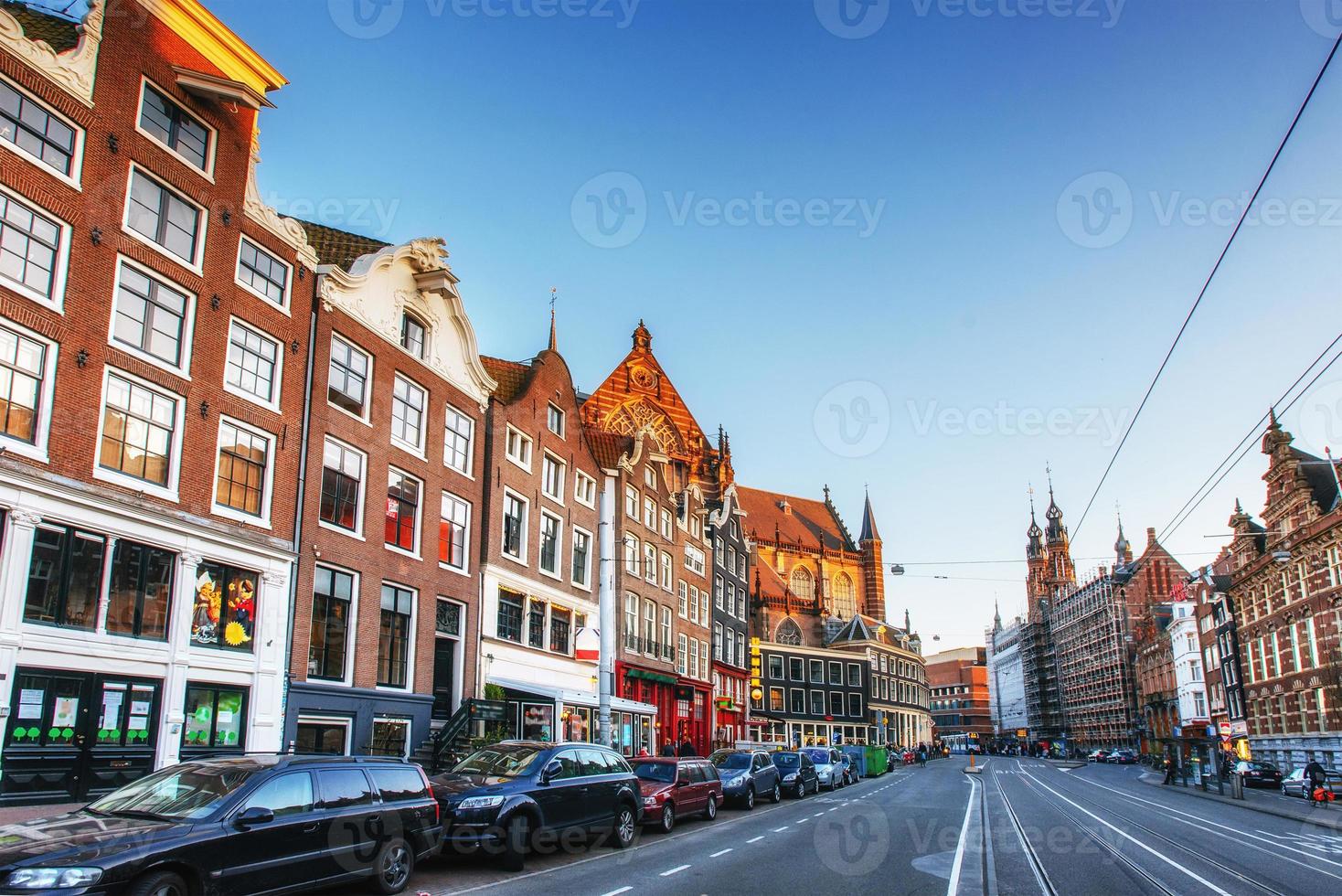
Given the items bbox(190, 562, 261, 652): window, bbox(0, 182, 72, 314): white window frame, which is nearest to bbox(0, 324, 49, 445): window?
bbox(0, 182, 72, 314): white window frame

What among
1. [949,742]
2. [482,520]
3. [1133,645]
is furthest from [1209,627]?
[949,742]

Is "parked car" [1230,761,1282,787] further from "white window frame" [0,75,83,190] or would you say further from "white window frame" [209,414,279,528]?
"white window frame" [0,75,83,190]

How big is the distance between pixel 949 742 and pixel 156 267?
173220 mm

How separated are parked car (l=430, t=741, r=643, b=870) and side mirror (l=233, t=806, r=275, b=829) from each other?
350 cm

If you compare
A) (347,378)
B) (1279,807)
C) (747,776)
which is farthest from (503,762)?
(1279,807)

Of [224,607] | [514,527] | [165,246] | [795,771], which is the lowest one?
[795,771]

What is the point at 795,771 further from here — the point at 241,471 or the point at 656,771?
the point at 241,471

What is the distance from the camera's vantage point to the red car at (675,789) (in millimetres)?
20141

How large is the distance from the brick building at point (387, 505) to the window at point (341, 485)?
1.3 inches

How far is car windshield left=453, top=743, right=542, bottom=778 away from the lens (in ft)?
51.0

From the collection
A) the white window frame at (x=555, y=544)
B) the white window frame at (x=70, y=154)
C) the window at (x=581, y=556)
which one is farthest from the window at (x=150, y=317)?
the window at (x=581, y=556)

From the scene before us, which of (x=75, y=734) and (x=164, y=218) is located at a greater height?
(x=164, y=218)

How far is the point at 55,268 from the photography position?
1642cm

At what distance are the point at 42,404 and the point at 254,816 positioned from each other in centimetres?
940
